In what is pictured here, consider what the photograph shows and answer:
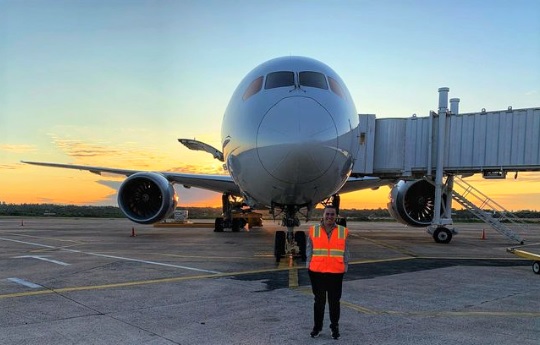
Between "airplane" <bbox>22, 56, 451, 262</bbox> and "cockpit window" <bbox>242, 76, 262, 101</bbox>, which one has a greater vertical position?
"cockpit window" <bbox>242, 76, 262, 101</bbox>

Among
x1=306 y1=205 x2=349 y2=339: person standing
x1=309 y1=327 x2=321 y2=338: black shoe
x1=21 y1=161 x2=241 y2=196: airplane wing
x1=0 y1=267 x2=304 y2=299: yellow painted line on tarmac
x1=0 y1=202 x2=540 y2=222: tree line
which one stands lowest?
x1=0 y1=202 x2=540 y2=222: tree line

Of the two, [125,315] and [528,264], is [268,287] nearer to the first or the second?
[125,315]

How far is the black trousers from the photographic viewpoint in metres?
4.44

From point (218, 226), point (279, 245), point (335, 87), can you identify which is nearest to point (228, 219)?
point (218, 226)

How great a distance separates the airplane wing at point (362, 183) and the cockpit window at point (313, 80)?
731cm

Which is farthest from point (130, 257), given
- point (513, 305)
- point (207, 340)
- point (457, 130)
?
point (457, 130)

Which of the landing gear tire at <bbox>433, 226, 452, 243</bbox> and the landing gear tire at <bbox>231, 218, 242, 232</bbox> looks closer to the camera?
the landing gear tire at <bbox>433, 226, 452, 243</bbox>

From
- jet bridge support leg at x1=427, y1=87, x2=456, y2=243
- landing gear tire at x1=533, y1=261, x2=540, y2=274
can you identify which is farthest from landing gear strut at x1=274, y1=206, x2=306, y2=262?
jet bridge support leg at x1=427, y1=87, x2=456, y2=243

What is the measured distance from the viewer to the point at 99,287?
6.77 metres

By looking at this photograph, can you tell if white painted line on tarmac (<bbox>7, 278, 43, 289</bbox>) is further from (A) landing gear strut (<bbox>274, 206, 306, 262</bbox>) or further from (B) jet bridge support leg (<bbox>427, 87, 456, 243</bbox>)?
(B) jet bridge support leg (<bbox>427, 87, 456, 243</bbox>)

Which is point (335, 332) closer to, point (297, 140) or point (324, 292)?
point (324, 292)

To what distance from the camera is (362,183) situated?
16.7m

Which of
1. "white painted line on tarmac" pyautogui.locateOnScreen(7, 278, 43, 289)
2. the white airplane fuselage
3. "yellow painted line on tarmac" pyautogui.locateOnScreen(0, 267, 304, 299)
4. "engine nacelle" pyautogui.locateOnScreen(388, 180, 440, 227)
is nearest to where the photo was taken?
"yellow painted line on tarmac" pyautogui.locateOnScreen(0, 267, 304, 299)

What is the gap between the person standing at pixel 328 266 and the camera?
4465mm
